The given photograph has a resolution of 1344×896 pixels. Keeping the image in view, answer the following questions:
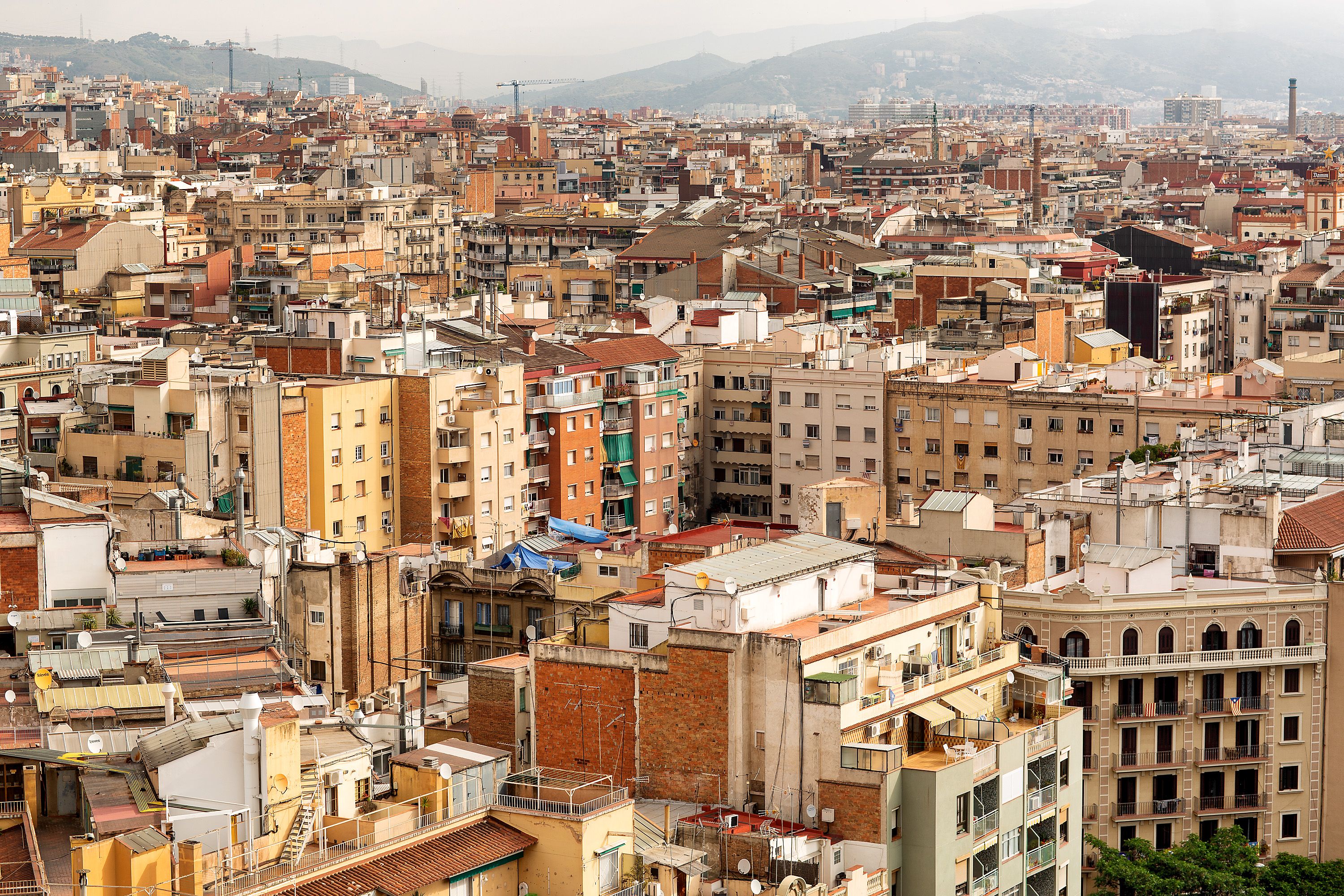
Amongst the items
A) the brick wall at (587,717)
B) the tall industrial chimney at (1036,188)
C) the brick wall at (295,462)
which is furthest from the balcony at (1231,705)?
the tall industrial chimney at (1036,188)

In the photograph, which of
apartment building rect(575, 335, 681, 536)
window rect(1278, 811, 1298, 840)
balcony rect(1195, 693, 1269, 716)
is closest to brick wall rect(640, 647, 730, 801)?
balcony rect(1195, 693, 1269, 716)

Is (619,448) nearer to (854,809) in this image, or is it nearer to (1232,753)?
(1232,753)

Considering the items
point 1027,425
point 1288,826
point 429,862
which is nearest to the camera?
point 429,862

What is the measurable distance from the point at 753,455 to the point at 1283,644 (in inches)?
1251

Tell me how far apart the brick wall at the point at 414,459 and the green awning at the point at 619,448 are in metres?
9.30

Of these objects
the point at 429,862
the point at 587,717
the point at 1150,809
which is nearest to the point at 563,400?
the point at 1150,809

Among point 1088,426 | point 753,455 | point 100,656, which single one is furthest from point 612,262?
point 100,656

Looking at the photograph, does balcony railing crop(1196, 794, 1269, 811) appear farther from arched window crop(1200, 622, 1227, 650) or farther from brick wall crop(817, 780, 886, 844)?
brick wall crop(817, 780, 886, 844)

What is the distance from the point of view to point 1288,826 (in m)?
40.9

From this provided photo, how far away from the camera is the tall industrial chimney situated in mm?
149875

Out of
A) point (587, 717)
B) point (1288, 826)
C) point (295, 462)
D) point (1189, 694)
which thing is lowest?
point (1288, 826)

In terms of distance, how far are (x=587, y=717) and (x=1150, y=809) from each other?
596 inches

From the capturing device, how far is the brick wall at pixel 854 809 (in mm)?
27016

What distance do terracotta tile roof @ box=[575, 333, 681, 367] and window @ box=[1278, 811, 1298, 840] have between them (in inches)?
1159
